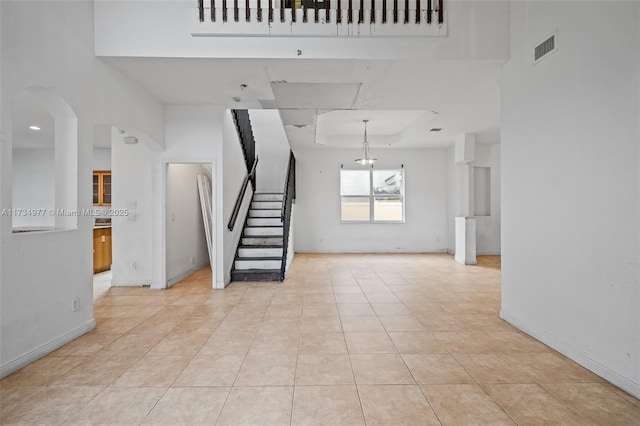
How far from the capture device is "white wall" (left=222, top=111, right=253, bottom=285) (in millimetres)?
5418

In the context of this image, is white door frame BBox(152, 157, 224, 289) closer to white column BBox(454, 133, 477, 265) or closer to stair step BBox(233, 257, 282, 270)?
stair step BBox(233, 257, 282, 270)

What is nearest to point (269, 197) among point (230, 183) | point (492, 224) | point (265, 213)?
point (265, 213)

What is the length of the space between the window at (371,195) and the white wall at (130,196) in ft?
17.4

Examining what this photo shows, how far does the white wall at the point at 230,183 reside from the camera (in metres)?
5.42

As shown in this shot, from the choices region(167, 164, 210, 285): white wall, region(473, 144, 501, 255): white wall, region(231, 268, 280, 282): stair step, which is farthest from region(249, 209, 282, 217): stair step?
region(473, 144, 501, 255): white wall

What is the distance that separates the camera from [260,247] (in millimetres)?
6141

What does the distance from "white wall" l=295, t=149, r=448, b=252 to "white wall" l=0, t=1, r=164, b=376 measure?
5865 millimetres

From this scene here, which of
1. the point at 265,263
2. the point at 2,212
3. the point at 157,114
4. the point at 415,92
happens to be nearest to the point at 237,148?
the point at 157,114

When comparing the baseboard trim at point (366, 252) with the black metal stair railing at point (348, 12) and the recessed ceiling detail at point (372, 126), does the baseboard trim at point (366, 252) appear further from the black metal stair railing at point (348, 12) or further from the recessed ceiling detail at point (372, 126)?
the black metal stair railing at point (348, 12)

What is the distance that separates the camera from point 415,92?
15.2ft

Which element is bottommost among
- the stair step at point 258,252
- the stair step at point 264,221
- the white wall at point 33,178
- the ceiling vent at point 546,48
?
the stair step at point 258,252

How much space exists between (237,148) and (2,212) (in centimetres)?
418

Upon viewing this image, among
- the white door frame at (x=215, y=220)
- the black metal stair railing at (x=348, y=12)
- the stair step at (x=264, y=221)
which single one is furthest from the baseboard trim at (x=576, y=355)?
the stair step at (x=264, y=221)

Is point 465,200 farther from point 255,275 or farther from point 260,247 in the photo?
point 255,275
